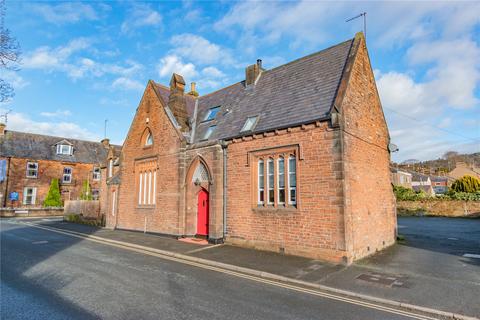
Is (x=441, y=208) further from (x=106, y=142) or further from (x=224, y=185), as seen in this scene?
(x=106, y=142)

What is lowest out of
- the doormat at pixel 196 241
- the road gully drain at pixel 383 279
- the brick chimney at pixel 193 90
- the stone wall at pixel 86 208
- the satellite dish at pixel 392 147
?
the road gully drain at pixel 383 279

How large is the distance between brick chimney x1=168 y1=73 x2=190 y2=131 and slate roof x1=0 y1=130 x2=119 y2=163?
30.1 metres

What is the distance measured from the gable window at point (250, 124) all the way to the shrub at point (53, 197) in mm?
34150

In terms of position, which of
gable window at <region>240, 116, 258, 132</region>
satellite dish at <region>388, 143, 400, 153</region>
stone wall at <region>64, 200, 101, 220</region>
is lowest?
stone wall at <region>64, 200, 101, 220</region>

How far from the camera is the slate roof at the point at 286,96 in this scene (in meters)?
12.5

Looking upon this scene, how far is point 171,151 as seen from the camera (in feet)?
57.0

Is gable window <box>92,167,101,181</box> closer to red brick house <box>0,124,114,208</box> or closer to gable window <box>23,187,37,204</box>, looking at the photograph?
red brick house <box>0,124,114,208</box>

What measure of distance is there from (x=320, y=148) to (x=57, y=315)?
9385 millimetres

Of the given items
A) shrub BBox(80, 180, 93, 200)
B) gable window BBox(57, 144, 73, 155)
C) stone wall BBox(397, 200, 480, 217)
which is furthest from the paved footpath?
gable window BBox(57, 144, 73, 155)

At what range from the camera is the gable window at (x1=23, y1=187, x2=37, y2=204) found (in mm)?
38078

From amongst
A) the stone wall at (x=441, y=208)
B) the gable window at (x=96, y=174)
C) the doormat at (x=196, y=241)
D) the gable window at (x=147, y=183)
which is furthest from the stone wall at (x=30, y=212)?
the stone wall at (x=441, y=208)

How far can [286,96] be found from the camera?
47.2ft

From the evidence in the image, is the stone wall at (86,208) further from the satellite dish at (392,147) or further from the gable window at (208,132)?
the satellite dish at (392,147)

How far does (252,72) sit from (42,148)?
36.3m
